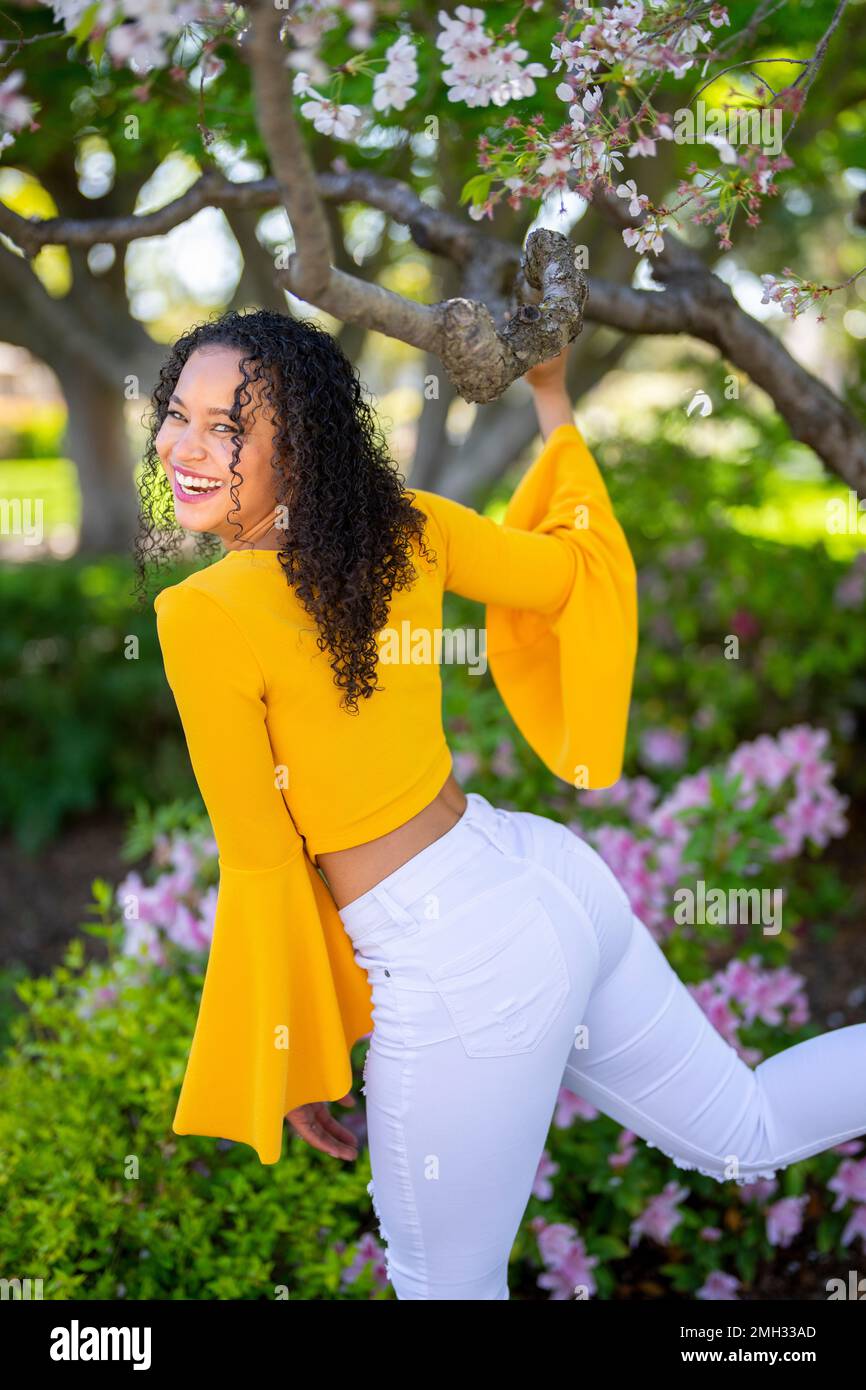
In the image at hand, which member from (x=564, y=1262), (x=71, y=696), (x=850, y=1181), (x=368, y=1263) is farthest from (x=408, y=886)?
(x=71, y=696)

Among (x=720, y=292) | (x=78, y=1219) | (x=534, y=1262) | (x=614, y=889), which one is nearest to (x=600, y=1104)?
(x=614, y=889)

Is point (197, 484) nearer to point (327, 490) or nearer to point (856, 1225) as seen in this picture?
point (327, 490)

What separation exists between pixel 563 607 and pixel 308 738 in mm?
610

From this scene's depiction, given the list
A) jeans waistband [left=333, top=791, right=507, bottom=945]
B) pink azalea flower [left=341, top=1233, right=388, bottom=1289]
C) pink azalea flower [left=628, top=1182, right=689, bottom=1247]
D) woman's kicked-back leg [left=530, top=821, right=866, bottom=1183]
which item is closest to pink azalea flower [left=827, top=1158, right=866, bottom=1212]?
pink azalea flower [left=628, top=1182, right=689, bottom=1247]

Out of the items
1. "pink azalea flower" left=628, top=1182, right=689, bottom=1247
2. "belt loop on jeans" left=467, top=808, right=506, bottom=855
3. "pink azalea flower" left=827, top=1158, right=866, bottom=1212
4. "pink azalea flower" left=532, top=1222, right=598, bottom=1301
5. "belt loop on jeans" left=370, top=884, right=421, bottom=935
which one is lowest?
"pink azalea flower" left=532, top=1222, right=598, bottom=1301

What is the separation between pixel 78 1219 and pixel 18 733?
148 inches

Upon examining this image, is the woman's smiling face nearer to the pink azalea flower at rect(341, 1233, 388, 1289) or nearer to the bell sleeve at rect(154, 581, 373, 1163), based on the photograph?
the bell sleeve at rect(154, 581, 373, 1163)

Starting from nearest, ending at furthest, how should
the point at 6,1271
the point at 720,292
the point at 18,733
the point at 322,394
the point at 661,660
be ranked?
the point at 322,394
the point at 6,1271
the point at 720,292
the point at 661,660
the point at 18,733

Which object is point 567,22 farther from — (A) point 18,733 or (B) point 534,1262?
(A) point 18,733

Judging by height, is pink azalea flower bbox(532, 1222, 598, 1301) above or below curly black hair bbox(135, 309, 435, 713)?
below

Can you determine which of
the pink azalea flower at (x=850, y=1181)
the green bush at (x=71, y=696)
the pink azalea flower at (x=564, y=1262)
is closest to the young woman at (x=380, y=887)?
the pink azalea flower at (x=564, y=1262)

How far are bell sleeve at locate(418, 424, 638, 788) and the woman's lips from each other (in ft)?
1.42

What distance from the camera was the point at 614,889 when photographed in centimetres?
191

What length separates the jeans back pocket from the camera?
1.70m
